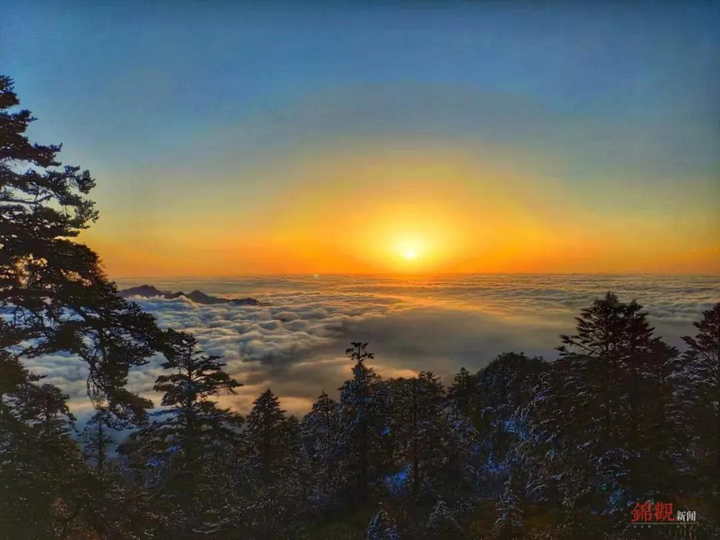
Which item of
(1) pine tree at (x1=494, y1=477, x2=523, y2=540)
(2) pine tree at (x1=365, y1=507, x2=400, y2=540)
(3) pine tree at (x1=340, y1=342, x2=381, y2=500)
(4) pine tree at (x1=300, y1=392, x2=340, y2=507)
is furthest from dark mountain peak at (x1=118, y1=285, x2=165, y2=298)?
(1) pine tree at (x1=494, y1=477, x2=523, y2=540)

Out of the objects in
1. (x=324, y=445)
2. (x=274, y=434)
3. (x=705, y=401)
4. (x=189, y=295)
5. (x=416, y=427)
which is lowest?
(x=324, y=445)

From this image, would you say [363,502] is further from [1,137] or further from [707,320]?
[1,137]

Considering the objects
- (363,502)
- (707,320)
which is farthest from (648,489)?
(363,502)

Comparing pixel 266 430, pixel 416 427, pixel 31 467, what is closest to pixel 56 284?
pixel 31 467

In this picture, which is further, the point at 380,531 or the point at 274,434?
the point at 274,434

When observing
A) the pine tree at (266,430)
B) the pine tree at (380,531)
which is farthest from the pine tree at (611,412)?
the pine tree at (266,430)

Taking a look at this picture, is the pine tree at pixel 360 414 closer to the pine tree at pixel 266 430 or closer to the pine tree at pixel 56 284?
the pine tree at pixel 266 430

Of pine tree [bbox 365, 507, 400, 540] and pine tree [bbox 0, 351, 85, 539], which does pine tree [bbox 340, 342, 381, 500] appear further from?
pine tree [bbox 0, 351, 85, 539]

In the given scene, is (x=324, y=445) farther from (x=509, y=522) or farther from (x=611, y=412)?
(x=611, y=412)
